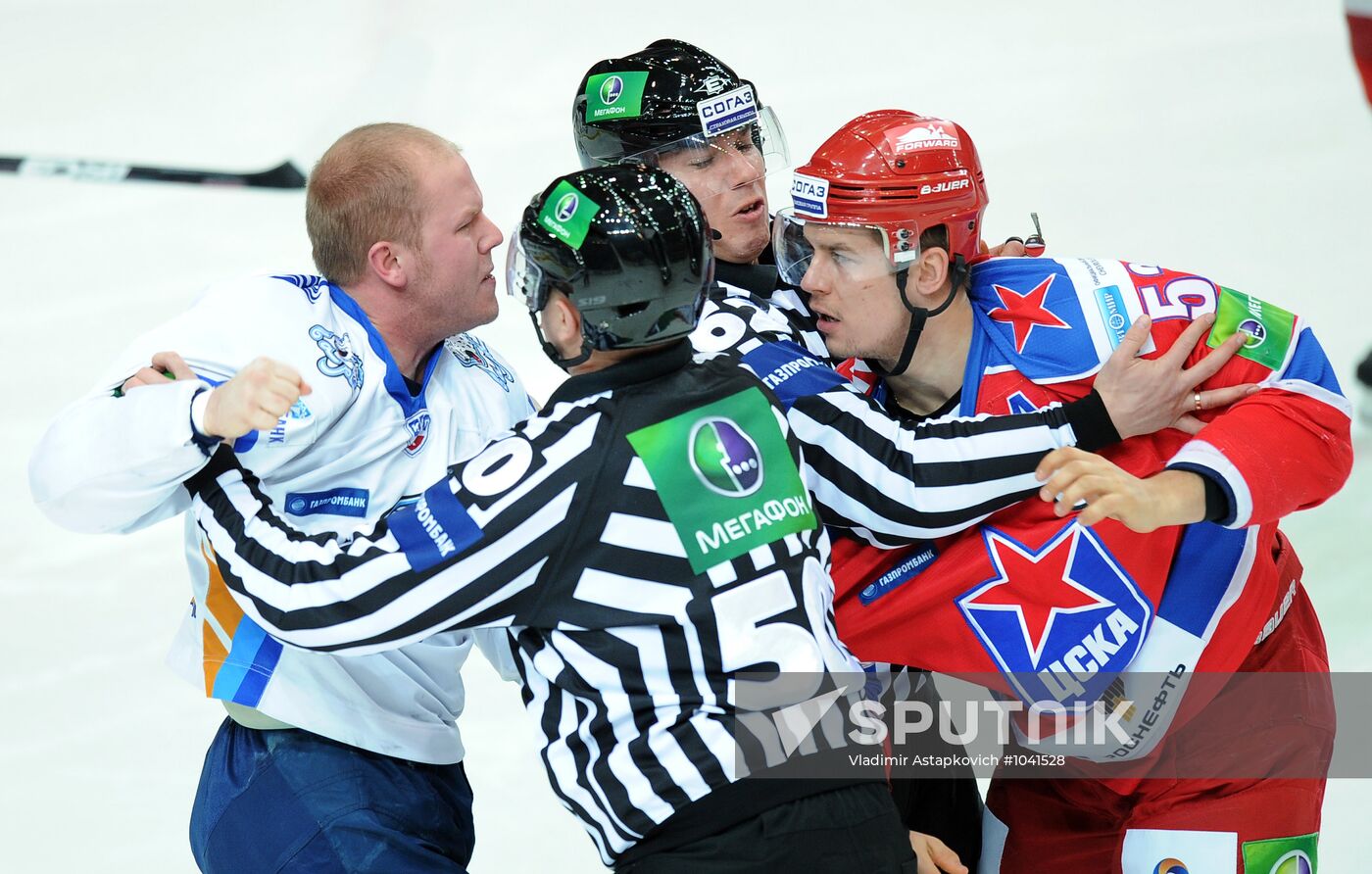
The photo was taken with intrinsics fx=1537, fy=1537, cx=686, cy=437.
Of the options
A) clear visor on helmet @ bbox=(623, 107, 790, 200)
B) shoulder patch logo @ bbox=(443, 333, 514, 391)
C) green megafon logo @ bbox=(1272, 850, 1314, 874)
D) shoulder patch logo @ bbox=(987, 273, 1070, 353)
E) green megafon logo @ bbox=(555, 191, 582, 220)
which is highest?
green megafon logo @ bbox=(555, 191, 582, 220)

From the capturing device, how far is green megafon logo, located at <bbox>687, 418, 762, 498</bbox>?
6.84 ft

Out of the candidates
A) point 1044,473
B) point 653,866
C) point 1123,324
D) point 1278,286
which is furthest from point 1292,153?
point 653,866

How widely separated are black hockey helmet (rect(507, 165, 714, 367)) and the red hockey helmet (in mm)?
482

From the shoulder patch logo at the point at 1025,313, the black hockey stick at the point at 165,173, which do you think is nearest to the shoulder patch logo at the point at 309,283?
the shoulder patch logo at the point at 1025,313

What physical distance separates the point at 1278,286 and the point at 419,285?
12.5 feet

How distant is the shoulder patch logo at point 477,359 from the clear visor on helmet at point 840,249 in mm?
611

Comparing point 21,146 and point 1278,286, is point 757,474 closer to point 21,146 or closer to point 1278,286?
point 1278,286

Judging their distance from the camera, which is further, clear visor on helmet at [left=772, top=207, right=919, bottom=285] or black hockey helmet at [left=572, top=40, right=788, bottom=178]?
black hockey helmet at [left=572, top=40, right=788, bottom=178]

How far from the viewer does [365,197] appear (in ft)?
8.96

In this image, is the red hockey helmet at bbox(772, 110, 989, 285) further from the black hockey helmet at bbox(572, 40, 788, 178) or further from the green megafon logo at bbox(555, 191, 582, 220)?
the green megafon logo at bbox(555, 191, 582, 220)

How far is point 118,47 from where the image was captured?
7.69 m

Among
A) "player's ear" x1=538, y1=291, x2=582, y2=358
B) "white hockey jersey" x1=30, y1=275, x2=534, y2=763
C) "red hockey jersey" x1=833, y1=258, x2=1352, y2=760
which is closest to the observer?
"player's ear" x1=538, y1=291, x2=582, y2=358

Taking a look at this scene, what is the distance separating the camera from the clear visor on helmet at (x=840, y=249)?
8.58 ft

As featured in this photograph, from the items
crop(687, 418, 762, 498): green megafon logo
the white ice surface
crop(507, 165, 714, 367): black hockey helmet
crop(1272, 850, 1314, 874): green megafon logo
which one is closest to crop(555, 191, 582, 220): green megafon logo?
crop(507, 165, 714, 367): black hockey helmet
